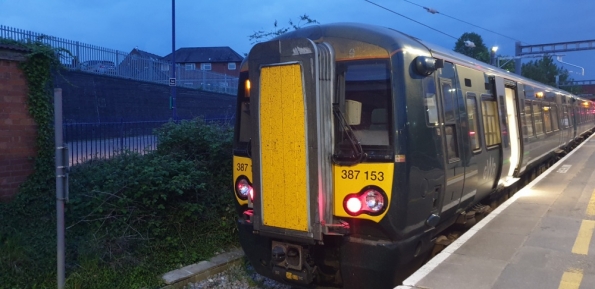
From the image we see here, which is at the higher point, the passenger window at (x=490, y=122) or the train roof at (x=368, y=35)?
the train roof at (x=368, y=35)

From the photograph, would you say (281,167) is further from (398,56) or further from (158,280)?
(158,280)

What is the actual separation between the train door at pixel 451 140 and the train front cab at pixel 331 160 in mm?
691

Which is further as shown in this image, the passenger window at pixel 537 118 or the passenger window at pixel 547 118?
the passenger window at pixel 547 118

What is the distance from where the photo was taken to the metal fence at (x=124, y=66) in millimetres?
9079

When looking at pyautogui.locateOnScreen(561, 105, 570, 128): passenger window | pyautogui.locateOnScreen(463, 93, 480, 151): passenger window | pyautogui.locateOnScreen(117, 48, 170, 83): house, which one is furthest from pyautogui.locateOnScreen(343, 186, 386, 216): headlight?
pyautogui.locateOnScreen(117, 48, 170, 83): house

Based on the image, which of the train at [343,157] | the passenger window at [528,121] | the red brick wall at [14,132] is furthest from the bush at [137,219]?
the passenger window at [528,121]

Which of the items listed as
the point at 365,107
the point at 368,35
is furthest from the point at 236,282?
the point at 368,35

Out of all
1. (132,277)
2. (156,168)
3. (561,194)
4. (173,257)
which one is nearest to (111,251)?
(132,277)

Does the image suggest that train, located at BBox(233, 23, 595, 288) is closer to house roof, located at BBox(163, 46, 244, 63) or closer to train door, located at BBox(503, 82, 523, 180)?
train door, located at BBox(503, 82, 523, 180)

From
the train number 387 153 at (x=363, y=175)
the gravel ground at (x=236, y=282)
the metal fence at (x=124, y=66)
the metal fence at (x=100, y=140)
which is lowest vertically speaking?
the gravel ground at (x=236, y=282)

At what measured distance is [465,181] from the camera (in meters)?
5.74

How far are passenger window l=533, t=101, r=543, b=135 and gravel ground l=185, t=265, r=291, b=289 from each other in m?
7.54

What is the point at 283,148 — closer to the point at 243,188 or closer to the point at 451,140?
the point at 243,188

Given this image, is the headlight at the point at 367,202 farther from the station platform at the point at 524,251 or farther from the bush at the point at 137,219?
the bush at the point at 137,219
